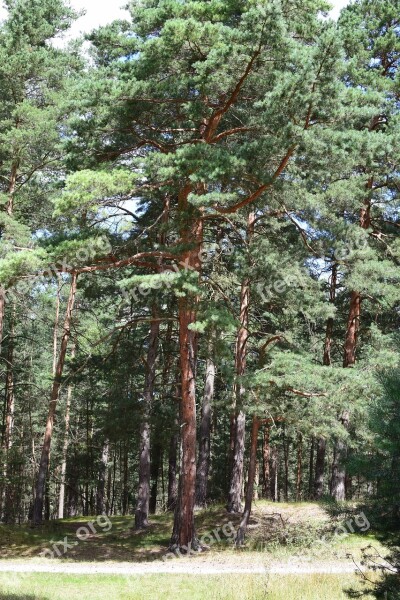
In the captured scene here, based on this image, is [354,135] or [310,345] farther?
[310,345]

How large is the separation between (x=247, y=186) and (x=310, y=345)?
7837 mm

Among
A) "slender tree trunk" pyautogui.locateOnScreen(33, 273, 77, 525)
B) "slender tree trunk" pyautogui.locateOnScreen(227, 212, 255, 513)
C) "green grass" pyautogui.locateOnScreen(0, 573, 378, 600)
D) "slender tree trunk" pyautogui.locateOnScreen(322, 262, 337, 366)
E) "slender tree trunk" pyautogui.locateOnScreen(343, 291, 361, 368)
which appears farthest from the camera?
"slender tree trunk" pyautogui.locateOnScreen(322, 262, 337, 366)

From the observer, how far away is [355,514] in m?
5.28

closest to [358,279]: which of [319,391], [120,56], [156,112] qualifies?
[319,391]

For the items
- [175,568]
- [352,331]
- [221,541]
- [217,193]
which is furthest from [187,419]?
[352,331]

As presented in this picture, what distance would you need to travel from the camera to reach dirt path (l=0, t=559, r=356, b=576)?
10625 millimetres

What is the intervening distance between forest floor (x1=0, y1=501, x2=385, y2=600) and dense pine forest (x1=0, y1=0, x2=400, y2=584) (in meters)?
0.74

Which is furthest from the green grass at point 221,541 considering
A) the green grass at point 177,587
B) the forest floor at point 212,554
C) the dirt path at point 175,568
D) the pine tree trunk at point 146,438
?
the green grass at point 177,587

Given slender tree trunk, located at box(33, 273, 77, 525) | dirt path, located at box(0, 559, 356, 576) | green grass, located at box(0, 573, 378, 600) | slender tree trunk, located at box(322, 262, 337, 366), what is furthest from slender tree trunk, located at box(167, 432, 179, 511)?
green grass, located at box(0, 573, 378, 600)

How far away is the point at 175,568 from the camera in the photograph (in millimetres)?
11281

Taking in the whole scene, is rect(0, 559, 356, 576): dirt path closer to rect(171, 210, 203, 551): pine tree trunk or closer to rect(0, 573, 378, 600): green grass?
rect(0, 573, 378, 600): green grass

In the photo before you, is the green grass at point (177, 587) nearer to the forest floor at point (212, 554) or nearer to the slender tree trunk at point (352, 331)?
the forest floor at point (212, 554)

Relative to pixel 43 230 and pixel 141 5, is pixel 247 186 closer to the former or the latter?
pixel 141 5

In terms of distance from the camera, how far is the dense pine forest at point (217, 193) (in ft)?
33.7
